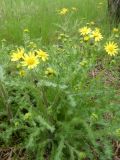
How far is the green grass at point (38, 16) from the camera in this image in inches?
181

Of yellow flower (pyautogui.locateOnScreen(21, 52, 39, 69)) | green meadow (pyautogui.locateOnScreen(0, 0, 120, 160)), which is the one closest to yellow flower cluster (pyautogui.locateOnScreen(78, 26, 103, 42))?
green meadow (pyautogui.locateOnScreen(0, 0, 120, 160))

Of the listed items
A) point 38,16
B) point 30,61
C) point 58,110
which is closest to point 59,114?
point 58,110

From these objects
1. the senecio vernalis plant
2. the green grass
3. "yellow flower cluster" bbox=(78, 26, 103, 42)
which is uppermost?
the green grass

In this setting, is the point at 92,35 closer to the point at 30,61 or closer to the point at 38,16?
the point at 30,61

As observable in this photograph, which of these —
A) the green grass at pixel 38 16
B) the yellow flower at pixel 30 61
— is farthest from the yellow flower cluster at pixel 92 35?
the green grass at pixel 38 16

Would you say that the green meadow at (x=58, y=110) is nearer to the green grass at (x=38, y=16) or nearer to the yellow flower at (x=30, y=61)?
the yellow flower at (x=30, y=61)

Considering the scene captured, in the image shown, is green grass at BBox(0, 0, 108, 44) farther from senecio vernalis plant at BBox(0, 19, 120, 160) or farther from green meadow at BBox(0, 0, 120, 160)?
senecio vernalis plant at BBox(0, 19, 120, 160)

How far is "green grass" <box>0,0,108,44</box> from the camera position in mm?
4597

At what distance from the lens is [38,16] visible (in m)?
5.25

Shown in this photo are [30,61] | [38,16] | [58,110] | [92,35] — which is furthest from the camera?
[38,16]

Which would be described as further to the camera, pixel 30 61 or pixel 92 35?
pixel 92 35

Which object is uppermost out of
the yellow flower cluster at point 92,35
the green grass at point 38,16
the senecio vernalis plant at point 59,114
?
the green grass at point 38,16

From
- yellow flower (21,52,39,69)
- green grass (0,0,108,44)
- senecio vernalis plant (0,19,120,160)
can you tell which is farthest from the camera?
green grass (0,0,108,44)

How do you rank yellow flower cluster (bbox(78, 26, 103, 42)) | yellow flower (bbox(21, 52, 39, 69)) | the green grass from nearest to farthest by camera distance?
yellow flower (bbox(21, 52, 39, 69))
yellow flower cluster (bbox(78, 26, 103, 42))
the green grass
